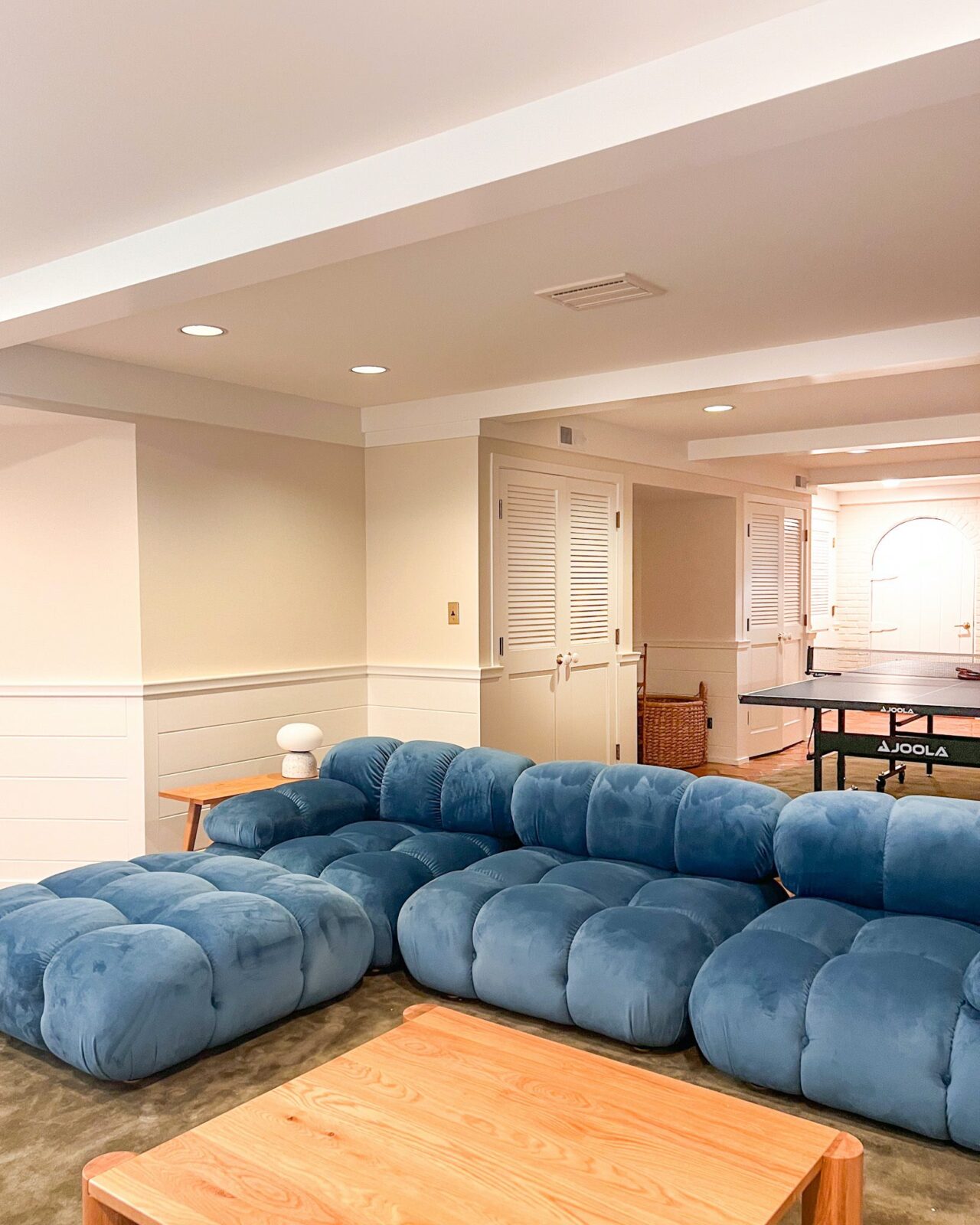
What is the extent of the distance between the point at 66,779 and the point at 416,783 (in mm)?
1707

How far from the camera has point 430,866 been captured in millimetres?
3711

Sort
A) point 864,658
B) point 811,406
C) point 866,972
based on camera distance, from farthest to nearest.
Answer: point 864,658, point 811,406, point 866,972

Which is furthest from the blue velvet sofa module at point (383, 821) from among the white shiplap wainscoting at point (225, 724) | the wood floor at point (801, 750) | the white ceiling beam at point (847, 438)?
the white ceiling beam at point (847, 438)

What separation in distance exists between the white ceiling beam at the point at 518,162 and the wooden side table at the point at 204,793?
2186 millimetres

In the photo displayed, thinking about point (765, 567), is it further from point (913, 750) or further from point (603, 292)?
point (603, 292)

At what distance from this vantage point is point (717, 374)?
4.71 m

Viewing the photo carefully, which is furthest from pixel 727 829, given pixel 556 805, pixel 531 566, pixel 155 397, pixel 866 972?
pixel 155 397

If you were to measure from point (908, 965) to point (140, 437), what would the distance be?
3.74 meters

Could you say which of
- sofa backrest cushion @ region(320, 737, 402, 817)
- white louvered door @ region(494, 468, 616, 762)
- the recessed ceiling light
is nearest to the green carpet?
sofa backrest cushion @ region(320, 737, 402, 817)

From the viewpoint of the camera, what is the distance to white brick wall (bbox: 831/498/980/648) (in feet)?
35.6

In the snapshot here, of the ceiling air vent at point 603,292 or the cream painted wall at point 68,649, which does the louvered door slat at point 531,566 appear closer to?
the cream painted wall at point 68,649

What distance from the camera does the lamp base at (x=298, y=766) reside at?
4949 millimetres

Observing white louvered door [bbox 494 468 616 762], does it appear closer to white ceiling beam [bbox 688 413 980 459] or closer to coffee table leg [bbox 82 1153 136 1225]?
white ceiling beam [bbox 688 413 980 459]

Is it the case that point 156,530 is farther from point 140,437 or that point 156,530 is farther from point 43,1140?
point 43,1140
